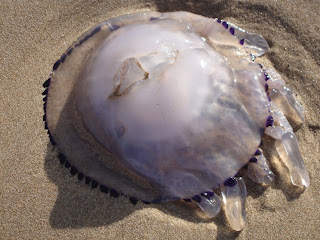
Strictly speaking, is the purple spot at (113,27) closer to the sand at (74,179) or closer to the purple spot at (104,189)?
the sand at (74,179)

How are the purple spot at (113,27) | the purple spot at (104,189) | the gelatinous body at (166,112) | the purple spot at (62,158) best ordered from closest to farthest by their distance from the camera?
the gelatinous body at (166,112)
the purple spot at (104,189)
the purple spot at (62,158)
the purple spot at (113,27)

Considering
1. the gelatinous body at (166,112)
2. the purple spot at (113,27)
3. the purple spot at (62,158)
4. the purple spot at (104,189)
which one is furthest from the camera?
the purple spot at (113,27)

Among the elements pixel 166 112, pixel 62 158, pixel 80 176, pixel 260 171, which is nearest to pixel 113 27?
pixel 166 112

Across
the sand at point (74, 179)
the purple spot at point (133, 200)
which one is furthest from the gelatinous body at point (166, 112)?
the sand at point (74, 179)

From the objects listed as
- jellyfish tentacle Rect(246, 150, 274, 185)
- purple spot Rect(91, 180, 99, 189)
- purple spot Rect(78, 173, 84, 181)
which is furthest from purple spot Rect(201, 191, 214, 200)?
purple spot Rect(78, 173, 84, 181)

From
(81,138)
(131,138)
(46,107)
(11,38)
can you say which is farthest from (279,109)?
(11,38)

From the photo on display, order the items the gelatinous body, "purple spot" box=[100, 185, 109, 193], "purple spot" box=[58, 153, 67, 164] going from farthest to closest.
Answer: "purple spot" box=[58, 153, 67, 164]
"purple spot" box=[100, 185, 109, 193]
the gelatinous body

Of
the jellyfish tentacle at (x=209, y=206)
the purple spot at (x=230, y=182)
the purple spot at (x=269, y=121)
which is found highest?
the purple spot at (x=269, y=121)

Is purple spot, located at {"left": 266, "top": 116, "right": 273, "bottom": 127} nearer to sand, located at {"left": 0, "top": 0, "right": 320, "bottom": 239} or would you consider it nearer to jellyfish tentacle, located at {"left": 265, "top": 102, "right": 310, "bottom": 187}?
jellyfish tentacle, located at {"left": 265, "top": 102, "right": 310, "bottom": 187}

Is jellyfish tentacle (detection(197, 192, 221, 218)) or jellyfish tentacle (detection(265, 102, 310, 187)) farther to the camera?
jellyfish tentacle (detection(265, 102, 310, 187))
